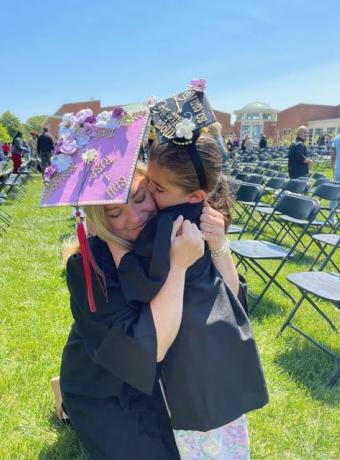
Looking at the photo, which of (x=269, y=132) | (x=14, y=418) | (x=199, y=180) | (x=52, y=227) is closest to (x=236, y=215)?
(x=52, y=227)

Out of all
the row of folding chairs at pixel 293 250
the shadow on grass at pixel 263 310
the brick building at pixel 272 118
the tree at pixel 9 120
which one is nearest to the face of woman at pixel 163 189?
the row of folding chairs at pixel 293 250

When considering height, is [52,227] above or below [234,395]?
below

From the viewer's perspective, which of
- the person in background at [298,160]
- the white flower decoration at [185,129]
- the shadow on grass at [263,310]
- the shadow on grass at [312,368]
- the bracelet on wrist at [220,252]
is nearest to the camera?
the white flower decoration at [185,129]

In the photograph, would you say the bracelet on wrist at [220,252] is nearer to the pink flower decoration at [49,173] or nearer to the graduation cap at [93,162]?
the graduation cap at [93,162]

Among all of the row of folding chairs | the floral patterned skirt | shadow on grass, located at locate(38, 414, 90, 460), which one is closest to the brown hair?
the floral patterned skirt

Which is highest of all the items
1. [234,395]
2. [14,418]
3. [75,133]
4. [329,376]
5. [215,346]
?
[75,133]

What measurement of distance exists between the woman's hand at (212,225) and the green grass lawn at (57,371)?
134 centimetres

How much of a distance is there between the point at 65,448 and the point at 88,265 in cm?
132

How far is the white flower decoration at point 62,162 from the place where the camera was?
1274 millimetres

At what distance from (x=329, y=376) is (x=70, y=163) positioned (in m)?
2.55

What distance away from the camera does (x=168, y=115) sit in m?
1.33

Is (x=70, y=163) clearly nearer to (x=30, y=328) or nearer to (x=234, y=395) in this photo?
(x=234, y=395)

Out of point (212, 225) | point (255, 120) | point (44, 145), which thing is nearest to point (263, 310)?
point (212, 225)

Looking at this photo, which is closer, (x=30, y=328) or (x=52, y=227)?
(x=30, y=328)
